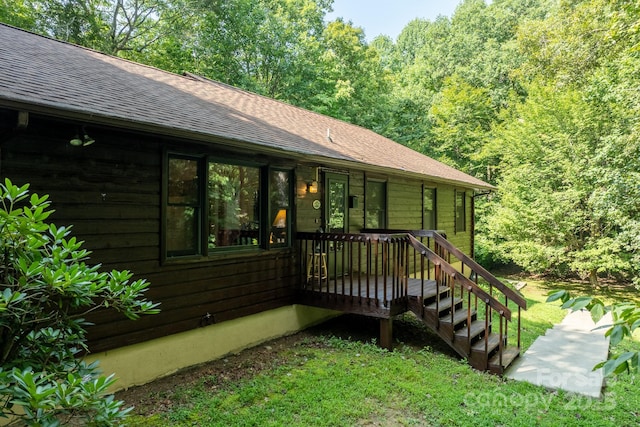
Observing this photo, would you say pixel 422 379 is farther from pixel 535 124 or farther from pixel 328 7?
pixel 328 7

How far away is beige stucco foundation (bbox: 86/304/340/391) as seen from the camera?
13.5 ft

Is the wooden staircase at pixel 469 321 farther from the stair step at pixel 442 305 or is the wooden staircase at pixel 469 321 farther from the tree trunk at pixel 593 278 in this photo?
the tree trunk at pixel 593 278

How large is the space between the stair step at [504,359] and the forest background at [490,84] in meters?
4.91

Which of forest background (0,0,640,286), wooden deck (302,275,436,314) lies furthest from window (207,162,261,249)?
forest background (0,0,640,286)

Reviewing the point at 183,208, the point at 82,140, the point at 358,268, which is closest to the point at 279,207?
the point at 358,268

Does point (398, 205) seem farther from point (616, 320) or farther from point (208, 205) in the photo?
point (616, 320)

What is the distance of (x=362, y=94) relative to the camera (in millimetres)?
20281

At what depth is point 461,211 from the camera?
1336 centimetres

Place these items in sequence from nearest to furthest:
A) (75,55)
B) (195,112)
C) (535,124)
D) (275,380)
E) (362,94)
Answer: (275,380) < (195,112) < (75,55) < (535,124) < (362,94)

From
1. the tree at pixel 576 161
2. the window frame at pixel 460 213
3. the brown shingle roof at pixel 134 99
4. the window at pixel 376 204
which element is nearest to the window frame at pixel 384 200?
the window at pixel 376 204

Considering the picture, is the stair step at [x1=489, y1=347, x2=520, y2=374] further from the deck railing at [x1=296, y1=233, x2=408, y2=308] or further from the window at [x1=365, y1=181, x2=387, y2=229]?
the window at [x1=365, y1=181, x2=387, y2=229]

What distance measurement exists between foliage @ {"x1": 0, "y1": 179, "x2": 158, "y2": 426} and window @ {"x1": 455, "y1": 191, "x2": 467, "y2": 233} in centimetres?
1202

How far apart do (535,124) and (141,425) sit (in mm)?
14201

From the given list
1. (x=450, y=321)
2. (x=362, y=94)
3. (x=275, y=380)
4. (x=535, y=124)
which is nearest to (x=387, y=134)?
(x=362, y=94)
